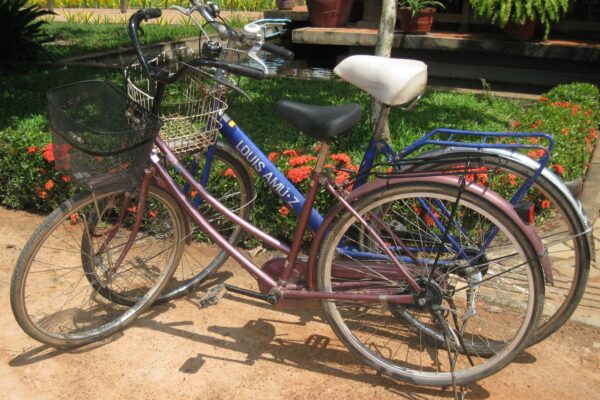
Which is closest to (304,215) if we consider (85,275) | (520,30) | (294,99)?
(85,275)

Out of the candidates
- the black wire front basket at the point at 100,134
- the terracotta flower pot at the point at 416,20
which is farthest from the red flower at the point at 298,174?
the terracotta flower pot at the point at 416,20

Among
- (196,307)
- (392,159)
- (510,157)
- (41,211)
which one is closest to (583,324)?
(510,157)

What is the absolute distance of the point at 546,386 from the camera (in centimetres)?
288

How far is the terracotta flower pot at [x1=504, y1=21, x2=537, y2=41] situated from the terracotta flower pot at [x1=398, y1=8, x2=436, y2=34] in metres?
1.03

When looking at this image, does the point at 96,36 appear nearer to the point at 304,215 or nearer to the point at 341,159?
the point at 341,159

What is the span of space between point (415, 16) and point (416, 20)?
6cm

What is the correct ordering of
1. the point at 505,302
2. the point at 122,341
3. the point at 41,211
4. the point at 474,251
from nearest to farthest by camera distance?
the point at 474,251, the point at 122,341, the point at 505,302, the point at 41,211

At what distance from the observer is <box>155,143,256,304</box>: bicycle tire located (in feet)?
11.2

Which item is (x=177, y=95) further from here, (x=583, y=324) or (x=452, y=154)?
(x=583, y=324)

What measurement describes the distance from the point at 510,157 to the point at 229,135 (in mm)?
1274

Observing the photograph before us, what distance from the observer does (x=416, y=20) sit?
8.66 meters

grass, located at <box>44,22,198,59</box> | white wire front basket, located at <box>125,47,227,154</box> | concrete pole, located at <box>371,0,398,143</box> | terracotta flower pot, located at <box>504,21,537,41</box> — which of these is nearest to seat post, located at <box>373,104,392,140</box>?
white wire front basket, located at <box>125,47,227,154</box>

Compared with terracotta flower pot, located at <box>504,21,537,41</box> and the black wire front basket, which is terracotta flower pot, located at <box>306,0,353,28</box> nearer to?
terracotta flower pot, located at <box>504,21,537,41</box>

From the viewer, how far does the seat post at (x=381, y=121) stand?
9.07ft
